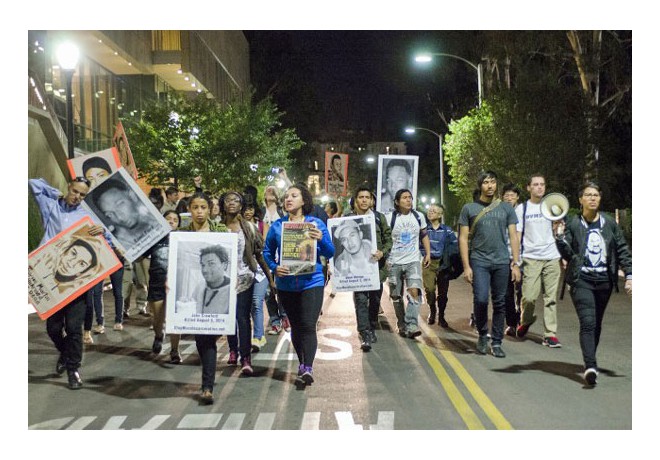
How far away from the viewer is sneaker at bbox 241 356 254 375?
8094 millimetres

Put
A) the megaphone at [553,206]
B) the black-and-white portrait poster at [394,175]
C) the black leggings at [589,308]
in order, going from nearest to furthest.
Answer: the black leggings at [589,308] < the megaphone at [553,206] < the black-and-white portrait poster at [394,175]

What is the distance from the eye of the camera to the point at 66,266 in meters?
7.60

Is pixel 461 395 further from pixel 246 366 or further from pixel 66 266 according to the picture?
pixel 66 266

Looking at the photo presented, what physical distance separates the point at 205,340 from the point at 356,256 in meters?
3.00

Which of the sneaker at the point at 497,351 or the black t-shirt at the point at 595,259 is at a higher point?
the black t-shirt at the point at 595,259

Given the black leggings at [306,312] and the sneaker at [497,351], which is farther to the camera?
the sneaker at [497,351]

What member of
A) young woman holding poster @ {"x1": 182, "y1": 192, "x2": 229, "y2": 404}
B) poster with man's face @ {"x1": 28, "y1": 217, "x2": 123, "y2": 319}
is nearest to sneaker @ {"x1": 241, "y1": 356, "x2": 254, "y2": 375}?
young woman holding poster @ {"x1": 182, "y1": 192, "x2": 229, "y2": 404}

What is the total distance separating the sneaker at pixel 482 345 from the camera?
9070 millimetres

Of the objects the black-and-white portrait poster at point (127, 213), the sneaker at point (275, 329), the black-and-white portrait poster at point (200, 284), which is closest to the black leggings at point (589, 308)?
the black-and-white portrait poster at point (200, 284)

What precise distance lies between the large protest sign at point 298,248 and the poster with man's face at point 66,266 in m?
1.72

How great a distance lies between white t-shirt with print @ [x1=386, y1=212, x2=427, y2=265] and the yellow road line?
1321 mm

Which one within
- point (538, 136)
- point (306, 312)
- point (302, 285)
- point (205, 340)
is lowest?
point (205, 340)

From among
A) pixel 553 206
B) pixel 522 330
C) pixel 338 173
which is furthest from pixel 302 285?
pixel 338 173

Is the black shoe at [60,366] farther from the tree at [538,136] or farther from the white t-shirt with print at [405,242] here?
the tree at [538,136]
